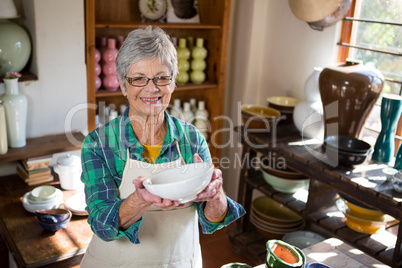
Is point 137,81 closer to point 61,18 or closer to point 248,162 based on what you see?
point 61,18

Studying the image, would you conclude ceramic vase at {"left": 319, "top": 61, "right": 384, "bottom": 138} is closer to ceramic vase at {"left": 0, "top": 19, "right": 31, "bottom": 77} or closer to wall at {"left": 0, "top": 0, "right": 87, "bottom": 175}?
wall at {"left": 0, "top": 0, "right": 87, "bottom": 175}

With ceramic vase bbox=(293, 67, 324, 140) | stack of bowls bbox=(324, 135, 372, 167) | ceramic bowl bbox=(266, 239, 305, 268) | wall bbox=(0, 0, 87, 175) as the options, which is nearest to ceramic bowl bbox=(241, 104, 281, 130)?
ceramic vase bbox=(293, 67, 324, 140)

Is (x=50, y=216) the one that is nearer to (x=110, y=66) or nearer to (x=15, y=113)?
(x=15, y=113)

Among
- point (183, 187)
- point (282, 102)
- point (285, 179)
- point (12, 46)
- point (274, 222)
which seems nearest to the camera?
point (183, 187)

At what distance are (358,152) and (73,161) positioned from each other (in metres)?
1.53

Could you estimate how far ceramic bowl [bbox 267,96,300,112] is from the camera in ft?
9.48

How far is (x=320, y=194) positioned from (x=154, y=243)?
4.05 ft

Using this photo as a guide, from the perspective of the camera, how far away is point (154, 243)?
1633 mm

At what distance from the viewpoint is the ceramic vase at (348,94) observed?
2.26m

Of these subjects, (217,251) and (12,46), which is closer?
(12,46)

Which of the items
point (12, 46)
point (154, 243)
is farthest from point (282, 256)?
point (12, 46)

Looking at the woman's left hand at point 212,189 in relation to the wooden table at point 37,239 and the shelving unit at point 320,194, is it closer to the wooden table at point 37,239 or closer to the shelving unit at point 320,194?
the wooden table at point 37,239

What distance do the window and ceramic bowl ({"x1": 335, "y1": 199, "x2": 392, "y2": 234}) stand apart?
1.64 feet

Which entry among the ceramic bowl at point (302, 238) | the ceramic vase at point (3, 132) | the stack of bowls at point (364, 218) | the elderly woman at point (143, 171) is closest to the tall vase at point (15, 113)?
the ceramic vase at point (3, 132)
